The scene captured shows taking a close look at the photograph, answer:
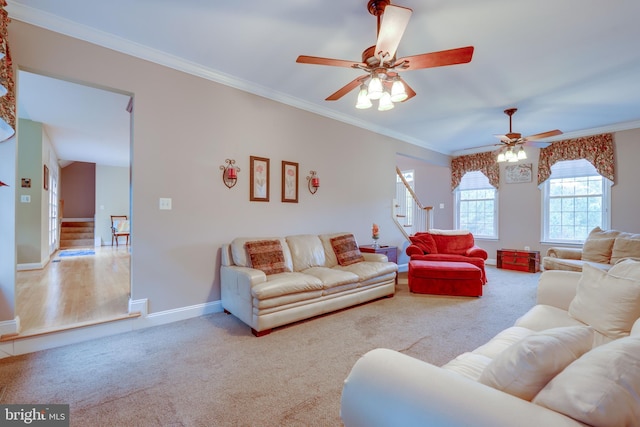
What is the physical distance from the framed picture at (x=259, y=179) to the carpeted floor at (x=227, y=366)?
1.50 metres

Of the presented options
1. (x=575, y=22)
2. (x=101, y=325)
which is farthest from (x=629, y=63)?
(x=101, y=325)

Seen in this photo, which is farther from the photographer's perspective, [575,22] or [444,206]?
[444,206]

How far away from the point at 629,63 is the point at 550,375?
4.04 metres

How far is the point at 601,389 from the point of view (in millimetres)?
703

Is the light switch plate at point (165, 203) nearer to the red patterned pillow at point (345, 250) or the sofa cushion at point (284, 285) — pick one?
the sofa cushion at point (284, 285)

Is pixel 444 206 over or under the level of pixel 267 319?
over

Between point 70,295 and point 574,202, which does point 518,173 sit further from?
point 70,295

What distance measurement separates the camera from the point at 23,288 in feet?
12.8

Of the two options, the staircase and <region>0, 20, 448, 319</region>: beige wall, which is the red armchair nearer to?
<region>0, 20, 448, 319</region>: beige wall

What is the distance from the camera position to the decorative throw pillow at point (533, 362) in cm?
85

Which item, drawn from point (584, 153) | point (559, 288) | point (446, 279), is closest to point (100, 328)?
point (559, 288)

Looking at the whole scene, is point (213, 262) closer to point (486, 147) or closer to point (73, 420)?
point (73, 420)

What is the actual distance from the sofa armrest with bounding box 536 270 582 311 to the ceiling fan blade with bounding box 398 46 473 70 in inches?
73.5
